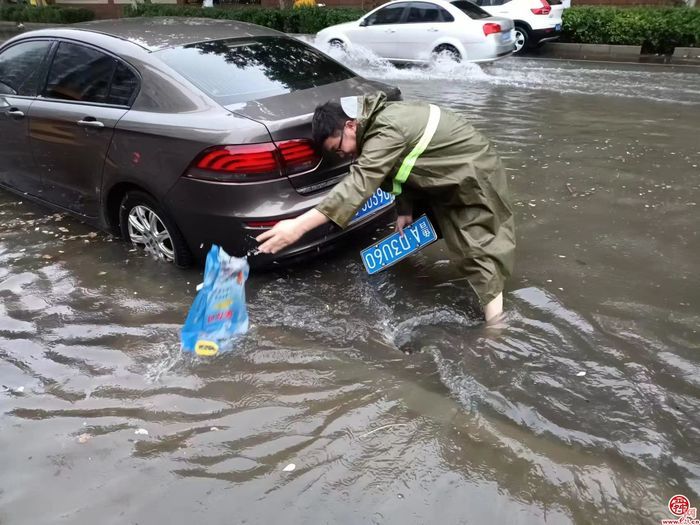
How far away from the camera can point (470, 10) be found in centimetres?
1277

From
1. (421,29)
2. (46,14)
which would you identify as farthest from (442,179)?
(46,14)

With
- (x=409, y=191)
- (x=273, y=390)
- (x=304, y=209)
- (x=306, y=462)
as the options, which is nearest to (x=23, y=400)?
(x=273, y=390)

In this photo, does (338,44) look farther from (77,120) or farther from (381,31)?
(77,120)

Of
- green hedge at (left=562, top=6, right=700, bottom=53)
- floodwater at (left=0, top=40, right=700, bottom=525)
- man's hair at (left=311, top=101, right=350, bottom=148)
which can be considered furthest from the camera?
green hedge at (left=562, top=6, right=700, bottom=53)

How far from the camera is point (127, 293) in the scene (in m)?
3.96

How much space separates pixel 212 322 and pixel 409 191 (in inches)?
52.0

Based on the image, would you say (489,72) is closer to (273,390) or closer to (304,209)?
(304,209)

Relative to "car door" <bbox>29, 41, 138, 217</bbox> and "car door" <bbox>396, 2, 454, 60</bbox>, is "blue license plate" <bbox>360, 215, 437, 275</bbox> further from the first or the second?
"car door" <bbox>396, 2, 454, 60</bbox>

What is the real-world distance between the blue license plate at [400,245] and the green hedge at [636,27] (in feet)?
46.5

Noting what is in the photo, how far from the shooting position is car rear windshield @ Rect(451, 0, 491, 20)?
1254 cm

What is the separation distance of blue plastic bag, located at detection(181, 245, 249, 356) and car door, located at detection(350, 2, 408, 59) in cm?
1129

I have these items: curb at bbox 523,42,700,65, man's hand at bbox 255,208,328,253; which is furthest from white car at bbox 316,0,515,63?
man's hand at bbox 255,208,328,253

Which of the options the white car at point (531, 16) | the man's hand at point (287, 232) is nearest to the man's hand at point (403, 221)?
the man's hand at point (287, 232)

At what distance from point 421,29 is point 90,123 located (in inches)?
402
